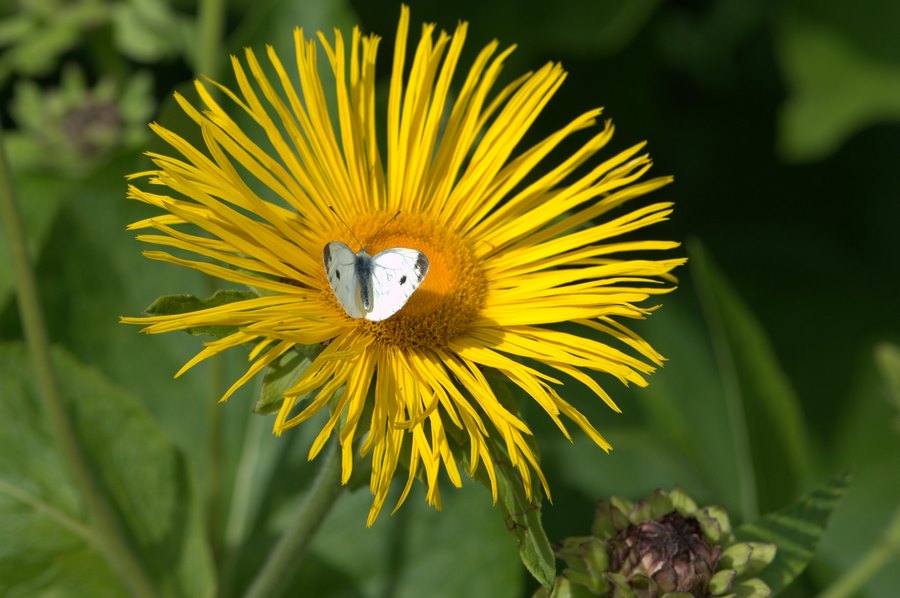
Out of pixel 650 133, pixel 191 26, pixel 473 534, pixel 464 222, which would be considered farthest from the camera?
pixel 650 133

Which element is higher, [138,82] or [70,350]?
[138,82]

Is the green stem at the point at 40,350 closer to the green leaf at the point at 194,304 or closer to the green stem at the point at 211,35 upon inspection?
the green leaf at the point at 194,304

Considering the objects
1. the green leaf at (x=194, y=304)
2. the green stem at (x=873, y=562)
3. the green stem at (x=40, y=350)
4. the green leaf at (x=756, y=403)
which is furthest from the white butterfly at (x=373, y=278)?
the green stem at (x=873, y=562)

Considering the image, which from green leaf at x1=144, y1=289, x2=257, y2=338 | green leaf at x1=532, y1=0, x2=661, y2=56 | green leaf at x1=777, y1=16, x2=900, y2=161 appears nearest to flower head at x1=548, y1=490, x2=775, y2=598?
green leaf at x1=144, y1=289, x2=257, y2=338

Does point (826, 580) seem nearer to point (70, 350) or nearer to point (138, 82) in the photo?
point (70, 350)

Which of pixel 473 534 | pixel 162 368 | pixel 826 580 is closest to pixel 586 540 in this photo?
pixel 473 534

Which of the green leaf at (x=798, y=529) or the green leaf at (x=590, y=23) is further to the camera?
the green leaf at (x=590, y=23)

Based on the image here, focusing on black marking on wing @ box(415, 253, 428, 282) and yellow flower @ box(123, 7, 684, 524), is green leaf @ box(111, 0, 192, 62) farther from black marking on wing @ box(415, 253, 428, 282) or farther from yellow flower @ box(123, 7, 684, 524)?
black marking on wing @ box(415, 253, 428, 282)
